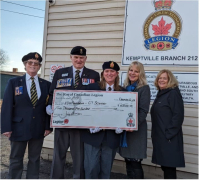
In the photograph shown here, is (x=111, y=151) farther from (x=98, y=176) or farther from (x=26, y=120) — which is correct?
(x=26, y=120)

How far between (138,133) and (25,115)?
151 centimetres

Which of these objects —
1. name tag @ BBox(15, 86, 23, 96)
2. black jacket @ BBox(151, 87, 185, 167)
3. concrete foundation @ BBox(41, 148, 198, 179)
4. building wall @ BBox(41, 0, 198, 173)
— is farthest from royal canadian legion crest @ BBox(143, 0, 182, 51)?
name tag @ BBox(15, 86, 23, 96)

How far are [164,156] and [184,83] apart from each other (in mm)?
1375

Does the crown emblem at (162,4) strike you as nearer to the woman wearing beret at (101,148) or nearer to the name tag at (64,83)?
the woman wearing beret at (101,148)

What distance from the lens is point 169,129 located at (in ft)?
9.20

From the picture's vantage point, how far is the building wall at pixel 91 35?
373 centimetres

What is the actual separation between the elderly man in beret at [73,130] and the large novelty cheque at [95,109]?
0.20m

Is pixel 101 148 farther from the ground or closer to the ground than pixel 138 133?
closer to the ground

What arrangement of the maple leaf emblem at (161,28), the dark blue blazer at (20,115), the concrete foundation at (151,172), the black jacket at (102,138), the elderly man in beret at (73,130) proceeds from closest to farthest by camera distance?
1. the black jacket at (102,138)
2. the dark blue blazer at (20,115)
3. the elderly man in beret at (73,130)
4. the concrete foundation at (151,172)
5. the maple leaf emblem at (161,28)

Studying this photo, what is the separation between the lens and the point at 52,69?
189 inches

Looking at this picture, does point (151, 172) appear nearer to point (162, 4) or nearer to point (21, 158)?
point (21, 158)

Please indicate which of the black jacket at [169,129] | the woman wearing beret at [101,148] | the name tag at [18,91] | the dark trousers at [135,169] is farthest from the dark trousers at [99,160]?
the name tag at [18,91]

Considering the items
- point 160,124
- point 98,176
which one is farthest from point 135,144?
point 98,176

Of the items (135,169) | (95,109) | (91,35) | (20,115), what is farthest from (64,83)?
(91,35)
